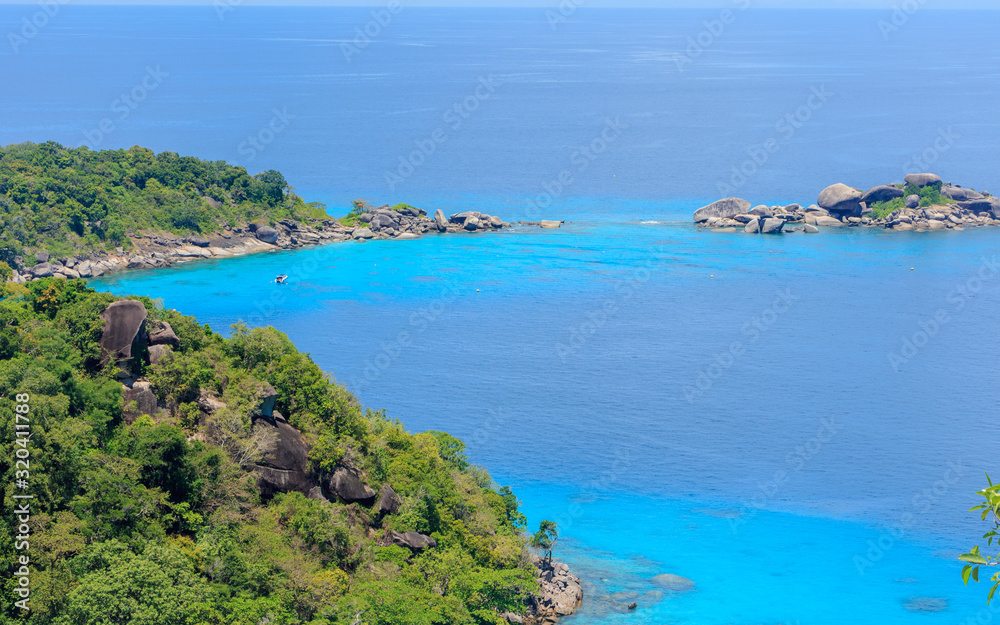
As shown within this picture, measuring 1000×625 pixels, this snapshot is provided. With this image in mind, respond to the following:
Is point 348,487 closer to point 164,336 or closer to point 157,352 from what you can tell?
point 157,352

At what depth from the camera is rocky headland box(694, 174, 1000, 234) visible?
5374 inches

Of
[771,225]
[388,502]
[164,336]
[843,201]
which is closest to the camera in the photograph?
[164,336]

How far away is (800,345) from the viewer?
290 feet

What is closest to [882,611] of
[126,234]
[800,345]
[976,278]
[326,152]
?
[800,345]

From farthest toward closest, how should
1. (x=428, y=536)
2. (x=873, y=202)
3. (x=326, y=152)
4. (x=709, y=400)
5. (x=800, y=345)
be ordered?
(x=326, y=152), (x=873, y=202), (x=800, y=345), (x=709, y=400), (x=428, y=536)

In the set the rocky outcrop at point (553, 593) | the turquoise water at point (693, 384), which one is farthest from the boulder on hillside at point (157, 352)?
the turquoise water at point (693, 384)

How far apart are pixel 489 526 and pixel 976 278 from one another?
277 feet

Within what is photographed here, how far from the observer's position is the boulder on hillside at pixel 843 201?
137875mm

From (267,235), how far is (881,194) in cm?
8547

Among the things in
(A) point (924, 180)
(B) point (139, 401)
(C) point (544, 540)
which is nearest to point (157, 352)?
(B) point (139, 401)

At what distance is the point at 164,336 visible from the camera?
147 feet

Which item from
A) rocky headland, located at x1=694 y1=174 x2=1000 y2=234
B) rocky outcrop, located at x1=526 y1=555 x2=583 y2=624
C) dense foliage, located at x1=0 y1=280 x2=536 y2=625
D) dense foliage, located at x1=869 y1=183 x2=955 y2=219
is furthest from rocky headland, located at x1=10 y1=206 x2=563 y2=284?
rocky outcrop, located at x1=526 y1=555 x2=583 y2=624

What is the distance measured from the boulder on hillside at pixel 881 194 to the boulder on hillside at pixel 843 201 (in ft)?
6.17

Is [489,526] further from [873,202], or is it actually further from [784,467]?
[873,202]
